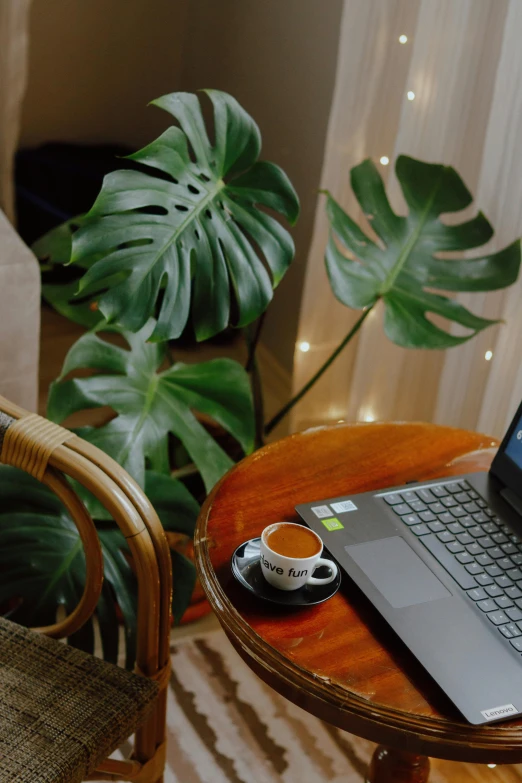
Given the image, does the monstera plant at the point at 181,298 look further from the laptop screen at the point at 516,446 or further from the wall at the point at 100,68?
the wall at the point at 100,68

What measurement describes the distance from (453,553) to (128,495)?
356 millimetres

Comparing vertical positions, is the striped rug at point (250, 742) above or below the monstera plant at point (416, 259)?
below

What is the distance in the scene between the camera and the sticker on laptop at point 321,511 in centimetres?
95

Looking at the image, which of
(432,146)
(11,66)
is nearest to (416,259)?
(432,146)

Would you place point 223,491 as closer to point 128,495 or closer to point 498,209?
point 128,495

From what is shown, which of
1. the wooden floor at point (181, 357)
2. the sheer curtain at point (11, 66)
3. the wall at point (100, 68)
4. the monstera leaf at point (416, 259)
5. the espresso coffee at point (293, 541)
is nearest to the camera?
the espresso coffee at point (293, 541)

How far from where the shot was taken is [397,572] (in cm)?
88

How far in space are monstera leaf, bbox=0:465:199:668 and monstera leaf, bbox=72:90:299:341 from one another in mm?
284

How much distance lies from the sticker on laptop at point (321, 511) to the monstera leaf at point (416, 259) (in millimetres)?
413

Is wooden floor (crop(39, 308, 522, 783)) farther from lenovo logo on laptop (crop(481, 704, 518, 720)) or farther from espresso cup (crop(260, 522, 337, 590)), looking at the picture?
lenovo logo on laptop (crop(481, 704, 518, 720))

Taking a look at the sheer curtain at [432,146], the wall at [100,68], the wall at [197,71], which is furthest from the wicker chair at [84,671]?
the wall at [100,68]

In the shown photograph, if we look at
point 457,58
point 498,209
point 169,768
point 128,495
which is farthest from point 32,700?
point 457,58

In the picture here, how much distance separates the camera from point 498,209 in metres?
1.45

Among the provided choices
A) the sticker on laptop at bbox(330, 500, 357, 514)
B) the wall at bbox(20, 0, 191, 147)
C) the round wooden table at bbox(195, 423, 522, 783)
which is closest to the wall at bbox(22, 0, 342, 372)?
the wall at bbox(20, 0, 191, 147)
